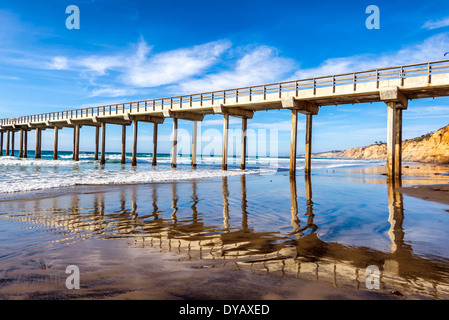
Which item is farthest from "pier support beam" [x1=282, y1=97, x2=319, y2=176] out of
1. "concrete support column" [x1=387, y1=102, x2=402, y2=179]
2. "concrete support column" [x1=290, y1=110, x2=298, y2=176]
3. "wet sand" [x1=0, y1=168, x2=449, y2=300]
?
"wet sand" [x1=0, y1=168, x2=449, y2=300]

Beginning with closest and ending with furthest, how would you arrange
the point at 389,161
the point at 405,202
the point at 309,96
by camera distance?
1. the point at 405,202
2. the point at 389,161
3. the point at 309,96

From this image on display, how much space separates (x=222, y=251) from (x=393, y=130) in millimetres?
16902

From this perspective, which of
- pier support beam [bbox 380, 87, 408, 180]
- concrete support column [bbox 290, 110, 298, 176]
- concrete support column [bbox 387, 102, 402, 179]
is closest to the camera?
pier support beam [bbox 380, 87, 408, 180]

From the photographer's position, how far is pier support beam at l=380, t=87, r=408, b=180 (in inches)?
640

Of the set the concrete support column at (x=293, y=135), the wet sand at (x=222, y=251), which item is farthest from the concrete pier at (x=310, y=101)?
the wet sand at (x=222, y=251)

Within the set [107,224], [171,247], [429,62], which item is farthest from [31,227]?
[429,62]

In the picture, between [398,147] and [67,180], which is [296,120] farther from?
[67,180]

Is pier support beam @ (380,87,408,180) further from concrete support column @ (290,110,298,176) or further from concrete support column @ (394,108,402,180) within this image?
concrete support column @ (290,110,298,176)

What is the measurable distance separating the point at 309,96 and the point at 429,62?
6.85m

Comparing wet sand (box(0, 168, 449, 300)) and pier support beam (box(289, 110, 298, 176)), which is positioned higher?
pier support beam (box(289, 110, 298, 176))

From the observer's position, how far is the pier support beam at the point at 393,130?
16250 millimetres

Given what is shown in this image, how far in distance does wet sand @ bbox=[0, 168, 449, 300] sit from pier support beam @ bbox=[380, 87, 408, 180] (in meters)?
10.0

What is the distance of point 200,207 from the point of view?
755 centimetres
